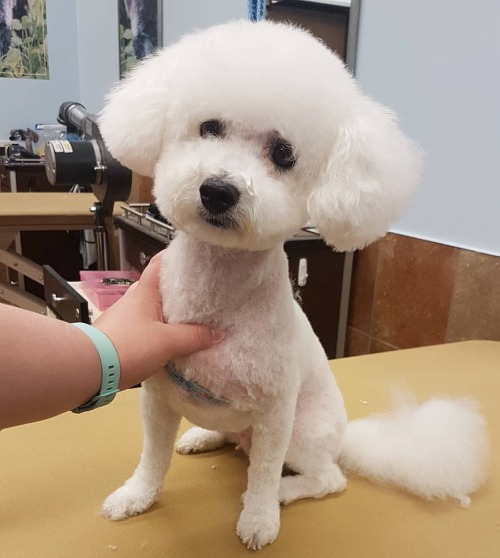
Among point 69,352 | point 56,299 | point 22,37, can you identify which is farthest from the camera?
point 22,37

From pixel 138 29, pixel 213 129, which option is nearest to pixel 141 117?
pixel 213 129

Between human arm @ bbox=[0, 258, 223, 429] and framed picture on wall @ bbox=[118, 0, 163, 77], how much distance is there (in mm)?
2071

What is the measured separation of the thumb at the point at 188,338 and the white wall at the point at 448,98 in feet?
2.83

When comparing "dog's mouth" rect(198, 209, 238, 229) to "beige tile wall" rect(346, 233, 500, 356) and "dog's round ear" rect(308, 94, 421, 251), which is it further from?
"beige tile wall" rect(346, 233, 500, 356)

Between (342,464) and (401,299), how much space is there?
727 millimetres

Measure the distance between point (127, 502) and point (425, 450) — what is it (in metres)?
0.41

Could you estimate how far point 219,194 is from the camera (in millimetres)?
499

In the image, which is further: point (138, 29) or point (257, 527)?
point (138, 29)

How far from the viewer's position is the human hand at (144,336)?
53 centimetres

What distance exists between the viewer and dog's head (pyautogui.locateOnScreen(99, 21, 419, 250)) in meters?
0.52

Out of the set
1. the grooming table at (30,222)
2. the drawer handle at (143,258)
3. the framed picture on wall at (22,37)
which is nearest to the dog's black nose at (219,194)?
the drawer handle at (143,258)

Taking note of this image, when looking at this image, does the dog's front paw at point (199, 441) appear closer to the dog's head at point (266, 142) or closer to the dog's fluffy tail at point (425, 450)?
the dog's fluffy tail at point (425, 450)

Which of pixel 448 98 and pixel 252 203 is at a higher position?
pixel 448 98

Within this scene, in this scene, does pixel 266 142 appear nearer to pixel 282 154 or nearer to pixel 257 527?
pixel 282 154
